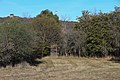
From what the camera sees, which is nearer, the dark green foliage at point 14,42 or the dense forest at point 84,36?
the dark green foliage at point 14,42

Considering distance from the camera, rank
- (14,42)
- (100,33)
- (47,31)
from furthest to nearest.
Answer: (47,31)
(100,33)
(14,42)

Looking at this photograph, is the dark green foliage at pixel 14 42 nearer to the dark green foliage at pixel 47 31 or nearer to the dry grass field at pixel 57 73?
the dry grass field at pixel 57 73

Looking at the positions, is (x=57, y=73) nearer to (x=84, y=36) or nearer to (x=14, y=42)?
(x=14, y=42)

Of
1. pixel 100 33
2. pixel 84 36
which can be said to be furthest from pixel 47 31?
pixel 100 33

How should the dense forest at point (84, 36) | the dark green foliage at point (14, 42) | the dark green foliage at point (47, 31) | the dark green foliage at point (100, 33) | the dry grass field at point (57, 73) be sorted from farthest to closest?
the dark green foliage at point (47, 31)
the dark green foliage at point (100, 33)
the dense forest at point (84, 36)
the dark green foliage at point (14, 42)
the dry grass field at point (57, 73)

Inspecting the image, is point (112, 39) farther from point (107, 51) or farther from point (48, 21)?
point (48, 21)

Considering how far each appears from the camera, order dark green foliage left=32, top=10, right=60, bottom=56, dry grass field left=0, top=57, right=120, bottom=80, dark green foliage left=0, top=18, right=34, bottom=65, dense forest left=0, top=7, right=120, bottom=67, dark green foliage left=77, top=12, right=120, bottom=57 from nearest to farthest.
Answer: dry grass field left=0, top=57, right=120, bottom=80 → dark green foliage left=0, top=18, right=34, bottom=65 → dense forest left=0, top=7, right=120, bottom=67 → dark green foliage left=77, top=12, right=120, bottom=57 → dark green foliage left=32, top=10, right=60, bottom=56

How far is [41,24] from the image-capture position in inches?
1599

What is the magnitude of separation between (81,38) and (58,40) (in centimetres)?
336

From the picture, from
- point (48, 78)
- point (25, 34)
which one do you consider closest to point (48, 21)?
point (25, 34)

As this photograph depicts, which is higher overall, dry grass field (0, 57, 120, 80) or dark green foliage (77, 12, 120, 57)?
dark green foliage (77, 12, 120, 57)

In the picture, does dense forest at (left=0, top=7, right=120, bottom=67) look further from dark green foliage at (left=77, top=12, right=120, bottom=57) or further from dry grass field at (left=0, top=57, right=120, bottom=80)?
dry grass field at (left=0, top=57, right=120, bottom=80)

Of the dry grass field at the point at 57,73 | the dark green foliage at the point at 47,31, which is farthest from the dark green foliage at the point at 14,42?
the dark green foliage at the point at 47,31

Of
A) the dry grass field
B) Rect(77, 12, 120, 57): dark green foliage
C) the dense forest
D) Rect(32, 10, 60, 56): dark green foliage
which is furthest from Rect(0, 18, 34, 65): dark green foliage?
Rect(32, 10, 60, 56): dark green foliage
